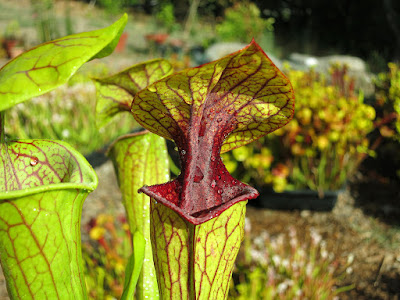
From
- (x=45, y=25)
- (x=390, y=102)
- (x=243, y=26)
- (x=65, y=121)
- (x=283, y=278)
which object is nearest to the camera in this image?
(x=283, y=278)

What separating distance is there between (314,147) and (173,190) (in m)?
2.61

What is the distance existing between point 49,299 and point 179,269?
213mm

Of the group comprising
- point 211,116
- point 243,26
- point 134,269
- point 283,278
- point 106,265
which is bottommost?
point 283,278

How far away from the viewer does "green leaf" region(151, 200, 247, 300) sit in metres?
0.55

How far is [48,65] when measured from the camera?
0.41m

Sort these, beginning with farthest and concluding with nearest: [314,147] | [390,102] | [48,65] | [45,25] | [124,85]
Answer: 1. [45,25]
2. [390,102]
3. [314,147]
4. [124,85]
5. [48,65]

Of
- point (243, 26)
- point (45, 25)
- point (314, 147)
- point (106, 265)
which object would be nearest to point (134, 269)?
point (106, 265)

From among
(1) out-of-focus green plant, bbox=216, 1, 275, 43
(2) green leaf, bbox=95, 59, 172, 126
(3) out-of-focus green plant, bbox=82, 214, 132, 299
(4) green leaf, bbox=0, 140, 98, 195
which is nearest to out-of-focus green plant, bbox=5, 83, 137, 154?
(3) out-of-focus green plant, bbox=82, 214, 132, 299

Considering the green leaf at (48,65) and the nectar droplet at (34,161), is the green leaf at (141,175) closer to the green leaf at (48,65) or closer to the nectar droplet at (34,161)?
the nectar droplet at (34,161)

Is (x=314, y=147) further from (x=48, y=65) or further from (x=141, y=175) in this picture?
(x=48, y=65)

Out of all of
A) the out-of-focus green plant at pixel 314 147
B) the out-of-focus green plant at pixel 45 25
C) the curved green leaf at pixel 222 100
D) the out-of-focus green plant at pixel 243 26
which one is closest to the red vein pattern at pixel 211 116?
the curved green leaf at pixel 222 100

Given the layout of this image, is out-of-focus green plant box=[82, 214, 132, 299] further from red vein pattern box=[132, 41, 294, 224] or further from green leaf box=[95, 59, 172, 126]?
red vein pattern box=[132, 41, 294, 224]

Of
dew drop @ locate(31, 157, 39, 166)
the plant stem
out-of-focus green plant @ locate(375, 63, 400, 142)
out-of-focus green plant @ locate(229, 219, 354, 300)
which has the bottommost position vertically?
out-of-focus green plant @ locate(229, 219, 354, 300)

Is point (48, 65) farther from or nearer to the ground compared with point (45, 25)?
farther from the ground
